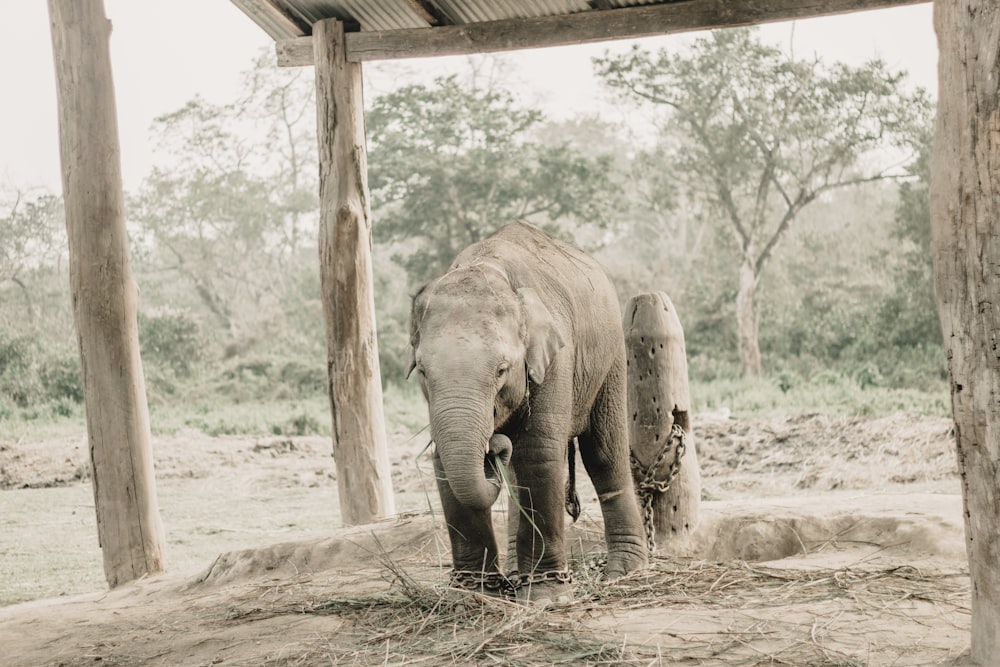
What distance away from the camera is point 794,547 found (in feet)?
24.2

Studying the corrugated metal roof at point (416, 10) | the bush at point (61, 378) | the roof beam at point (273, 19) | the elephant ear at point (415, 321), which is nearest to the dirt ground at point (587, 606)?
the elephant ear at point (415, 321)

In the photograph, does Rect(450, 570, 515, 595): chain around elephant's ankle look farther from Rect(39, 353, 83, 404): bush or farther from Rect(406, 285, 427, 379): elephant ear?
Rect(39, 353, 83, 404): bush

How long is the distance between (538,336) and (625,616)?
4.55 feet

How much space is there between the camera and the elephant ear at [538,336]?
5.33 metres

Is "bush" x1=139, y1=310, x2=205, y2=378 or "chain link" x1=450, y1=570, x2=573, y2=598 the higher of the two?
"bush" x1=139, y1=310, x2=205, y2=378

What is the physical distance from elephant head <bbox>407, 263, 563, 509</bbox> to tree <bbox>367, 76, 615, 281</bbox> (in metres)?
18.0

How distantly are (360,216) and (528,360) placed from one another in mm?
3352

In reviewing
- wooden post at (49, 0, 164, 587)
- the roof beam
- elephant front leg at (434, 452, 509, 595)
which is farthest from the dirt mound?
the roof beam

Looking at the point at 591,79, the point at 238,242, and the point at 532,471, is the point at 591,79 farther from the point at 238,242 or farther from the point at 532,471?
the point at 532,471

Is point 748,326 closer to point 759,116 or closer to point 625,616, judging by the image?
point 759,116

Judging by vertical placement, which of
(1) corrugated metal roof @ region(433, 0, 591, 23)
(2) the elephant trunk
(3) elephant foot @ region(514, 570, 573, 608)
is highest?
(1) corrugated metal roof @ region(433, 0, 591, 23)

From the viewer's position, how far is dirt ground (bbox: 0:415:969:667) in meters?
4.77

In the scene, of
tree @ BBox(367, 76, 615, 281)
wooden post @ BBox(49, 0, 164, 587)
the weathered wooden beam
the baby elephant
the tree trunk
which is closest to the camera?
the baby elephant

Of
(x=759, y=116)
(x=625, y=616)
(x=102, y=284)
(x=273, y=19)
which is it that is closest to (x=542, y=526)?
(x=625, y=616)
